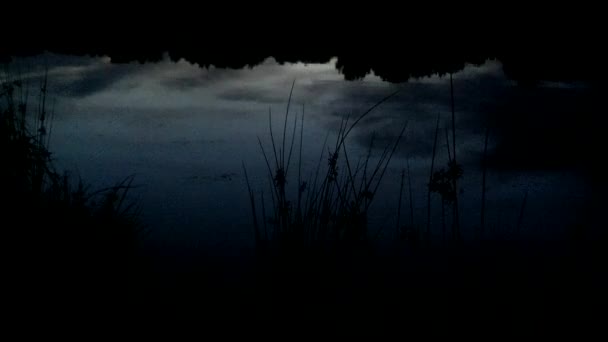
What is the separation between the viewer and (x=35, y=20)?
1891 centimetres

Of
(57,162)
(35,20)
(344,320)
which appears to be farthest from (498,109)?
(35,20)

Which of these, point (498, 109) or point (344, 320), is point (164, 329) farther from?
point (498, 109)

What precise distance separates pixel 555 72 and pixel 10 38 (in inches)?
608

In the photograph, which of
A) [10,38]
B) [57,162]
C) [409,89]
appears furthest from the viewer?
[10,38]

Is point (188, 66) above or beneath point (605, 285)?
above

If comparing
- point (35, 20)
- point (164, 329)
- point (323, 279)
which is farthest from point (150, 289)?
point (35, 20)

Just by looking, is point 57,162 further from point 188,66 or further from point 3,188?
point 188,66

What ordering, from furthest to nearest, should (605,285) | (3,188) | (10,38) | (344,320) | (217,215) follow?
(10,38) < (217,215) < (3,188) < (605,285) < (344,320)

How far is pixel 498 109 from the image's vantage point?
8.23m

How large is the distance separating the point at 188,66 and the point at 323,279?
11397 millimetres

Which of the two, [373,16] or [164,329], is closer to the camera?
[164,329]

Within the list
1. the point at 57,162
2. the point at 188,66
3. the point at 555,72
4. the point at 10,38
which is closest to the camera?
the point at 57,162

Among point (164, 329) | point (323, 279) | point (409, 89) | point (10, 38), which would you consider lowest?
point (164, 329)

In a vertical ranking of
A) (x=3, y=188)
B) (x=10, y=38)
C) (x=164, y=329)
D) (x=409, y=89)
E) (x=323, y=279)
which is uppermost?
(x=10, y=38)
